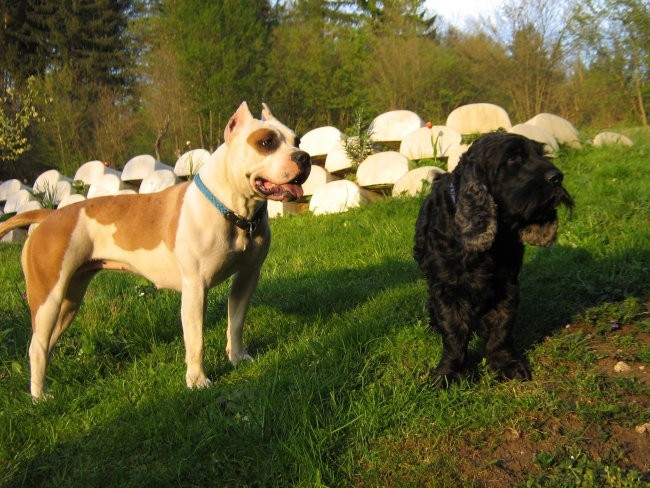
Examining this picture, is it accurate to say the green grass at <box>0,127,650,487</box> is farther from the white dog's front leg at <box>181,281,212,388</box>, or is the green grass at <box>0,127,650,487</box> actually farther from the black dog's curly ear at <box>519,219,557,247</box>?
the black dog's curly ear at <box>519,219,557,247</box>

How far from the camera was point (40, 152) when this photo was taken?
21672mm

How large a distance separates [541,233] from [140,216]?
256cm

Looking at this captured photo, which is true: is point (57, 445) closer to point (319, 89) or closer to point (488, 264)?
point (488, 264)

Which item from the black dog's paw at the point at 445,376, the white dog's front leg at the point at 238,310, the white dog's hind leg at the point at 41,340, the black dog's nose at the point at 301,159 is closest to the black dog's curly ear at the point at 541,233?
the black dog's paw at the point at 445,376

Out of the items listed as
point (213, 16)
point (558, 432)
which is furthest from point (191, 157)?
point (558, 432)

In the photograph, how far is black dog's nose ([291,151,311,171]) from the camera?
334cm

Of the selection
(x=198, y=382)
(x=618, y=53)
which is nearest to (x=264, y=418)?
(x=198, y=382)

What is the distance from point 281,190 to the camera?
11.0 feet

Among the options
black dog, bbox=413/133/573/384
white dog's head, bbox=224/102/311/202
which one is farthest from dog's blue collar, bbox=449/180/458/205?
white dog's head, bbox=224/102/311/202

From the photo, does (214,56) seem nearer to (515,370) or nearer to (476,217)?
(476,217)

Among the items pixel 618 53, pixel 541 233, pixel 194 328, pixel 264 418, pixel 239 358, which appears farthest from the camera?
pixel 618 53

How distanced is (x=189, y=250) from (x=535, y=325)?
2.39 metres

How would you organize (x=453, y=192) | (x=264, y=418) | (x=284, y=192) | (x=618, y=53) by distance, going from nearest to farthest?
1. (x=264, y=418)
2. (x=284, y=192)
3. (x=453, y=192)
4. (x=618, y=53)

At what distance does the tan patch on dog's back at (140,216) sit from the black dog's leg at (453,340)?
179 cm
